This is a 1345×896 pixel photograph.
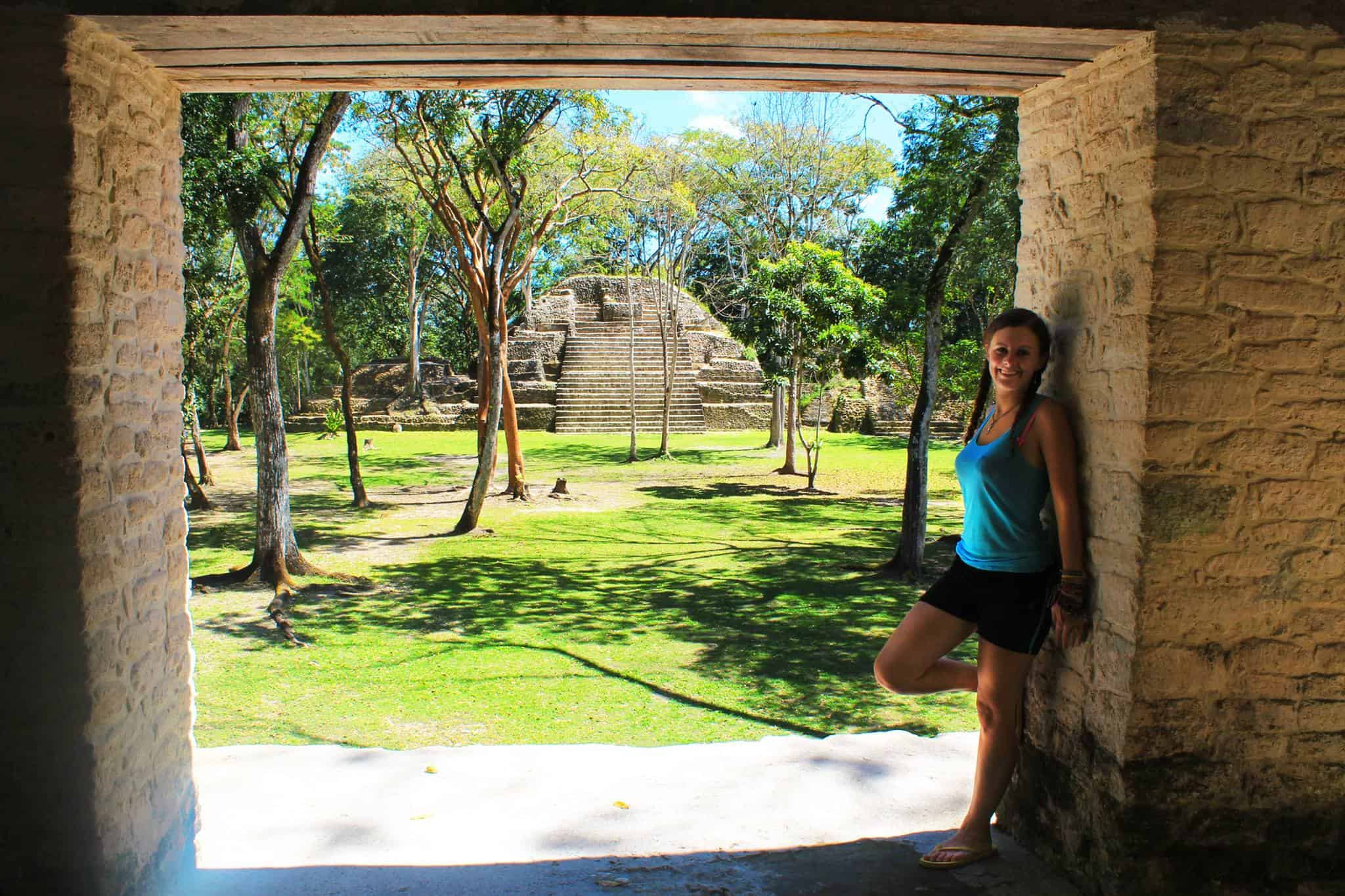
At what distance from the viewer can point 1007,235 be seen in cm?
898

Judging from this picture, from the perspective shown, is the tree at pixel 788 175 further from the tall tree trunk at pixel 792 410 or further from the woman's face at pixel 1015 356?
the woman's face at pixel 1015 356

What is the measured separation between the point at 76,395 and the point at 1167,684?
2.54m

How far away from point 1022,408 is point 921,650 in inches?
26.5

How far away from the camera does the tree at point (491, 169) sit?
33.6 feet

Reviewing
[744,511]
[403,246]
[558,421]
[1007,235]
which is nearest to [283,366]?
[403,246]

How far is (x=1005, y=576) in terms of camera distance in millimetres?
2529

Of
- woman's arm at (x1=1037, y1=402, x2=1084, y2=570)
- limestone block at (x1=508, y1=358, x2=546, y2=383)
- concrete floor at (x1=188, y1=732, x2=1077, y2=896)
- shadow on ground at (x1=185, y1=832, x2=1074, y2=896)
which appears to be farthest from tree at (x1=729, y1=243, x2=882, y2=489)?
limestone block at (x1=508, y1=358, x2=546, y2=383)

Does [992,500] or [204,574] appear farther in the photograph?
[204,574]

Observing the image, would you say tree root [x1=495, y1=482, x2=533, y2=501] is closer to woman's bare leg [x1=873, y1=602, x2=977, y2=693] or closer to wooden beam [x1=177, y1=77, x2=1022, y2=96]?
wooden beam [x1=177, y1=77, x2=1022, y2=96]

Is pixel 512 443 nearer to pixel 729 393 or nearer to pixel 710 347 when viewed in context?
pixel 729 393

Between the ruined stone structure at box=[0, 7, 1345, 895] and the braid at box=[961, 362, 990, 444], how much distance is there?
0.95 feet

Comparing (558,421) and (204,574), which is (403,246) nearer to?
(558,421)

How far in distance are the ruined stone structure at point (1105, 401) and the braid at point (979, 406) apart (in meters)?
0.29

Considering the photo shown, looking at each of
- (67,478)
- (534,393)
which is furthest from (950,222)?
(534,393)
